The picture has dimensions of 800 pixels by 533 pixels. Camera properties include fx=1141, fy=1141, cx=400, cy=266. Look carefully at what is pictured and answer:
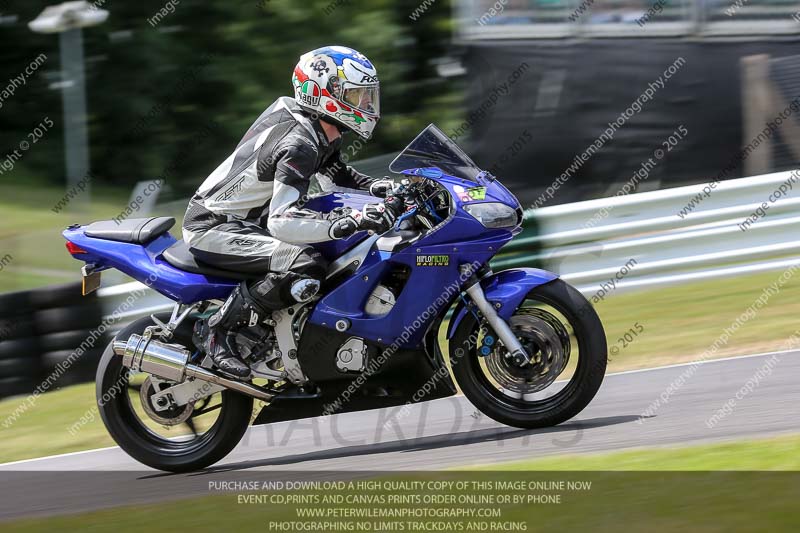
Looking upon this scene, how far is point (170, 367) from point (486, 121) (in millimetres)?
8604

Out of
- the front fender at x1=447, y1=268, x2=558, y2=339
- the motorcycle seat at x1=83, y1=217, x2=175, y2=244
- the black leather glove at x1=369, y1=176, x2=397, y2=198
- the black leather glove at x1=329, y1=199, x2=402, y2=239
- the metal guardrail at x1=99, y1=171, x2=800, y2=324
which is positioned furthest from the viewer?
the metal guardrail at x1=99, y1=171, x2=800, y2=324

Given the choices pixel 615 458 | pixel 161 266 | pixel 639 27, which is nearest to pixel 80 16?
pixel 639 27

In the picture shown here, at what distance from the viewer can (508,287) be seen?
5.79m

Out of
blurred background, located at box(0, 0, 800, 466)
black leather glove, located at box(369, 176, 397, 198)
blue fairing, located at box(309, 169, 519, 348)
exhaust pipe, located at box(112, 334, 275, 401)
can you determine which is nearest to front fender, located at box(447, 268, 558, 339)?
blue fairing, located at box(309, 169, 519, 348)

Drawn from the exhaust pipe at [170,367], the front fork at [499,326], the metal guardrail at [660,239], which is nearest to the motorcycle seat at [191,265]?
the exhaust pipe at [170,367]

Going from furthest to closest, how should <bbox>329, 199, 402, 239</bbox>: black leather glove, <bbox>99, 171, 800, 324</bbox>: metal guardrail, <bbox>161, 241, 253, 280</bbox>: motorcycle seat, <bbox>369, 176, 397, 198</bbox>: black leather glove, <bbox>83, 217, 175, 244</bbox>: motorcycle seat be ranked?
1. <bbox>99, 171, 800, 324</bbox>: metal guardrail
2. <bbox>369, 176, 397, 198</bbox>: black leather glove
3. <bbox>83, 217, 175, 244</bbox>: motorcycle seat
4. <bbox>161, 241, 253, 280</bbox>: motorcycle seat
5. <bbox>329, 199, 402, 239</bbox>: black leather glove

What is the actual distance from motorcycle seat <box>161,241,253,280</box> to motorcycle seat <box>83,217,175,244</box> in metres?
0.15

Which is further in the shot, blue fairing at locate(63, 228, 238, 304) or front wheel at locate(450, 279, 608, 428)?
blue fairing at locate(63, 228, 238, 304)

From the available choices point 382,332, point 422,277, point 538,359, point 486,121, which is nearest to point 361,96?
point 422,277

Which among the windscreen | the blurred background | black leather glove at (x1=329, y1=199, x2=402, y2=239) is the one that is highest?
the windscreen

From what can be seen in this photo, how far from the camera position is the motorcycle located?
5.77m

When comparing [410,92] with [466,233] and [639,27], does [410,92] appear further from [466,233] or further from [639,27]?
[466,233]

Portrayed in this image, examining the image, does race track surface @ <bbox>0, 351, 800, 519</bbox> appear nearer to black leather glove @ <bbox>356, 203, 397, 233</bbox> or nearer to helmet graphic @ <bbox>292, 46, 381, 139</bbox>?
black leather glove @ <bbox>356, 203, 397, 233</bbox>

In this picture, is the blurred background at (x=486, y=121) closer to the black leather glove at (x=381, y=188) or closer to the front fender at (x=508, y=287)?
the front fender at (x=508, y=287)
